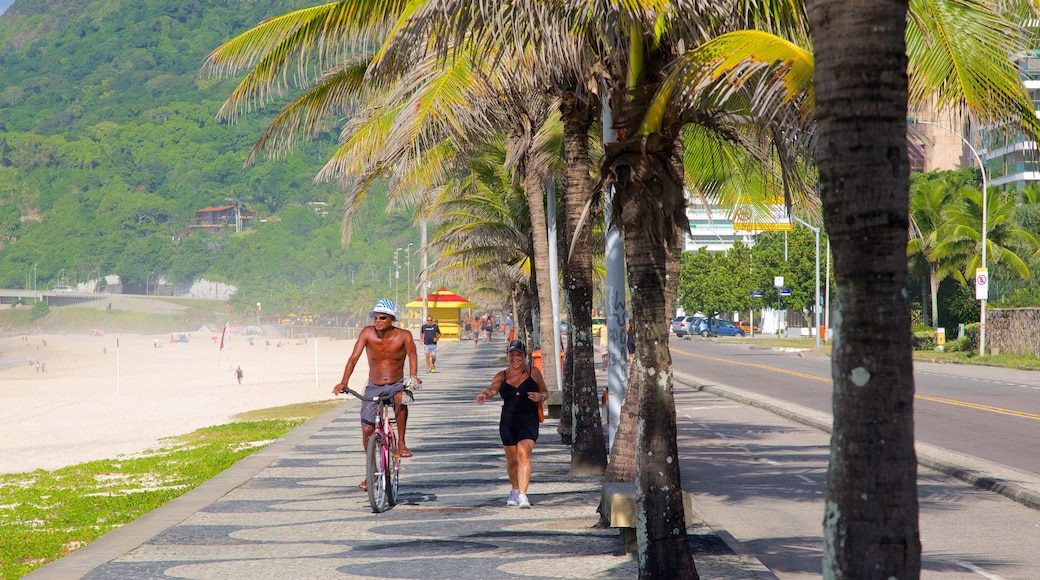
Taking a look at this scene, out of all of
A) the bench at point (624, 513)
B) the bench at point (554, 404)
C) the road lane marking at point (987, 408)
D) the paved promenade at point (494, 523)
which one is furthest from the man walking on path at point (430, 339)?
the bench at point (624, 513)

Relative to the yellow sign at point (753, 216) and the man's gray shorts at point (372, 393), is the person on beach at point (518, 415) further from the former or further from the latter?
the yellow sign at point (753, 216)

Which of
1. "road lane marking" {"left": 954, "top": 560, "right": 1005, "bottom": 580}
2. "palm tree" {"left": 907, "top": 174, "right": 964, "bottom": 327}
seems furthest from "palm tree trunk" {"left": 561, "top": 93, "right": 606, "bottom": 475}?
"palm tree" {"left": 907, "top": 174, "right": 964, "bottom": 327}

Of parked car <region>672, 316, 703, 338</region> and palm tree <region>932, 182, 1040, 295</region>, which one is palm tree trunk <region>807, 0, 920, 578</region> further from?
parked car <region>672, 316, 703, 338</region>

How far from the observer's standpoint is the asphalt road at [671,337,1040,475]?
16.7m

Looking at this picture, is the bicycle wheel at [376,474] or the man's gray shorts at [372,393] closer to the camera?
the bicycle wheel at [376,474]

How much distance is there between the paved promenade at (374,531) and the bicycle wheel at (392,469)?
17 cm

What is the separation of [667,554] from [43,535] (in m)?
6.30

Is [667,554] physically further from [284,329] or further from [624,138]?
[284,329]

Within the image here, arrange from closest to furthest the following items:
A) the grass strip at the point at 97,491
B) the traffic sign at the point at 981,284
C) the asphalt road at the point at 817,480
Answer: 1. the asphalt road at the point at 817,480
2. the grass strip at the point at 97,491
3. the traffic sign at the point at 981,284

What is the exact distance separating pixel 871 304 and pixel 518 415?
734 centimetres

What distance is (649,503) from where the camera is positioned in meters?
7.27

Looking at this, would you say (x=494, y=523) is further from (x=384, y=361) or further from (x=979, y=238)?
(x=979, y=238)

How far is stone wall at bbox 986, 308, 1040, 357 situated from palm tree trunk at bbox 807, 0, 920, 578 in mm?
41082

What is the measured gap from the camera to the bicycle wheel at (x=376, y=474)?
10977mm
